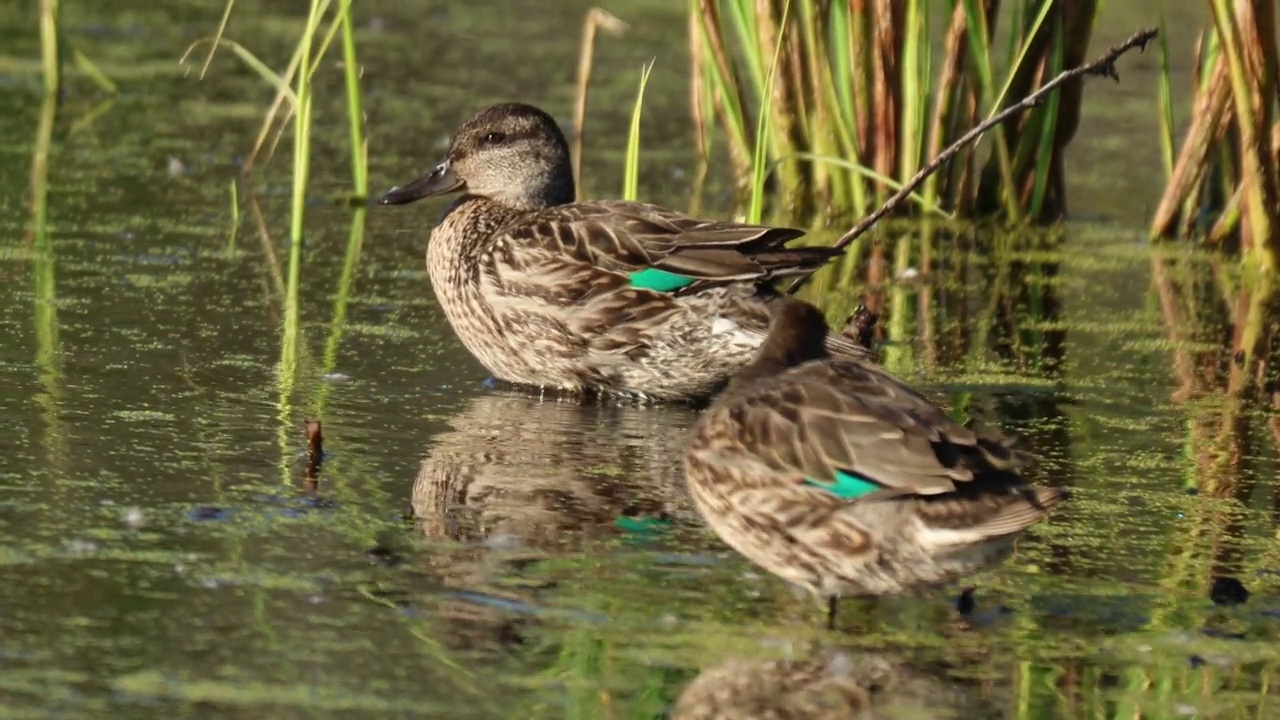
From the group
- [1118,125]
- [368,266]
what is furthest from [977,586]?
[1118,125]

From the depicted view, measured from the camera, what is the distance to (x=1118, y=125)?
12500mm

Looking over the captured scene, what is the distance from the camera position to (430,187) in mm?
8008

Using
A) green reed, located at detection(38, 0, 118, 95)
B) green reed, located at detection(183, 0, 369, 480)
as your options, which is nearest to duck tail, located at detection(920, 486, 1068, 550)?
green reed, located at detection(183, 0, 369, 480)

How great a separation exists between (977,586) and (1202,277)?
15.0 feet

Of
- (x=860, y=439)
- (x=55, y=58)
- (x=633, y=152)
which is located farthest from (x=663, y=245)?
(x=55, y=58)

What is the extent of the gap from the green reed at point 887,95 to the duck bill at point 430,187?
135cm

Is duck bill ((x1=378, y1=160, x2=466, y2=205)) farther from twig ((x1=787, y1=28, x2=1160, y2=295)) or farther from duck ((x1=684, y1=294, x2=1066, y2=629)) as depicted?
duck ((x1=684, y1=294, x2=1066, y2=629))

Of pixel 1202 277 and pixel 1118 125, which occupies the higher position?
pixel 1118 125

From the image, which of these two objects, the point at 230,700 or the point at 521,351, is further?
the point at 521,351

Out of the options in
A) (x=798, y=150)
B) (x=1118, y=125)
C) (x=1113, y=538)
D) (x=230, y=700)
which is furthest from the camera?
(x=1118, y=125)

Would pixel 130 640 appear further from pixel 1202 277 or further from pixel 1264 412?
pixel 1202 277

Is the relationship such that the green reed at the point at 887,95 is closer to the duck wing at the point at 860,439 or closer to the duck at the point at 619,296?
the duck at the point at 619,296

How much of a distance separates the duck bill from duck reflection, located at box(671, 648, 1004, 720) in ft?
13.3

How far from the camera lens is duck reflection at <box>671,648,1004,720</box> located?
3941mm
